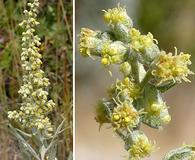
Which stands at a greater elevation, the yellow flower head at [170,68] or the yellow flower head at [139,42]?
the yellow flower head at [139,42]

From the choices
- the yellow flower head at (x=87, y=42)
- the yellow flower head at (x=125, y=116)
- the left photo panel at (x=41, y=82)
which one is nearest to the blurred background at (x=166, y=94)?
the left photo panel at (x=41, y=82)

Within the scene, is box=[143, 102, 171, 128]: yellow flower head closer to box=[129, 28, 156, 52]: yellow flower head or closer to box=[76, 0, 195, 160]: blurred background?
box=[129, 28, 156, 52]: yellow flower head

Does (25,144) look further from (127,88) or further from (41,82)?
(127,88)

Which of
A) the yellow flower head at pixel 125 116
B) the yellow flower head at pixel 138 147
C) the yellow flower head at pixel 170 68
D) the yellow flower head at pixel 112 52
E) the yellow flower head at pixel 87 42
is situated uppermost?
the yellow flower head at pixel 87 42

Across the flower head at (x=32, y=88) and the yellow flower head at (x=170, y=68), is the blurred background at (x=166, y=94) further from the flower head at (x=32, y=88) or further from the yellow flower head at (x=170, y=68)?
the yellow flower head at (x=170, y=68)

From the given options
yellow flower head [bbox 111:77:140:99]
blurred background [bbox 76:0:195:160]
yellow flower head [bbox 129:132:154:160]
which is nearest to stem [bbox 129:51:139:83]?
yellow flower head [bbox 111:77:140:99]

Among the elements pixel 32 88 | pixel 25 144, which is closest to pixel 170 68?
pixel 32 88

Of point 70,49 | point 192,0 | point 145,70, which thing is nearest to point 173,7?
point 192,0

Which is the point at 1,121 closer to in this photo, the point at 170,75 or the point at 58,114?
the point at 58,114
